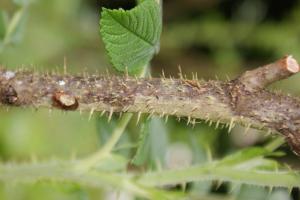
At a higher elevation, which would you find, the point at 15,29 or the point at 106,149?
the point at 15,29

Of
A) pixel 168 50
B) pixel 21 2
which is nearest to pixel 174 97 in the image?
pixel 21 2

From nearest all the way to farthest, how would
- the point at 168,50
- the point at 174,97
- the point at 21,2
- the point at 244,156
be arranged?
the point at 174,97 < the point at 244,156 < the point at 21,2 < the point at 168,50

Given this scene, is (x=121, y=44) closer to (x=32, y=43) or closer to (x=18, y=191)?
(x=18, y=191)

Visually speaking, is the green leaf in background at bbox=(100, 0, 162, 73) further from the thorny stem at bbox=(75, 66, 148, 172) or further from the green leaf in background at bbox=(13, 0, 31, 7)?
the green leaf in background at bbox=(13, 0, 31, 7)

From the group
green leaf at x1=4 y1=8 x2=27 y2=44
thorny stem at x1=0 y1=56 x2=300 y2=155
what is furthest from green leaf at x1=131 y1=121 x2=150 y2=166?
green leaf at x1=4 y1=8 x2=27 y2=44

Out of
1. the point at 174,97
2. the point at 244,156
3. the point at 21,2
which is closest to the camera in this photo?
the point at 174,97

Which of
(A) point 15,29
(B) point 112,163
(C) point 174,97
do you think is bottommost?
(B) point 112,163

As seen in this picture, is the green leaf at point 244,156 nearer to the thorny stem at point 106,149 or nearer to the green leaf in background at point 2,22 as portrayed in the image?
the thorny stem at point 106,149

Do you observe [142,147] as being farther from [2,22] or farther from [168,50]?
[168,50]

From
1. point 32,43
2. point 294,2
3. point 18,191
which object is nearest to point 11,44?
point 18,191
